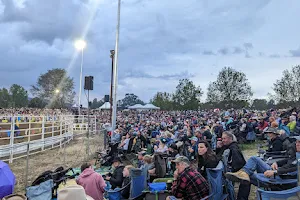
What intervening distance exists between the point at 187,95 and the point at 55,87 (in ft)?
101

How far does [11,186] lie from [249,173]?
3.93 meters

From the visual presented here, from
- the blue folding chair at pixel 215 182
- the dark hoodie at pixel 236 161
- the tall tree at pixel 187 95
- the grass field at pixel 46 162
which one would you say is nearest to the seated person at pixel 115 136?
the grass field at pixel 46 162

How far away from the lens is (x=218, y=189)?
3967 millimetres

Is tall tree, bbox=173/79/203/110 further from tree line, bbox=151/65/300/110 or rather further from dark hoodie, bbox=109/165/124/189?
dark hoodie, bbox=109/165/124/189

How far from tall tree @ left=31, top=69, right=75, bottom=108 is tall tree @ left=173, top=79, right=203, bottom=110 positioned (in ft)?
85.5

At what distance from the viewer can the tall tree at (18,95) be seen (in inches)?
2633

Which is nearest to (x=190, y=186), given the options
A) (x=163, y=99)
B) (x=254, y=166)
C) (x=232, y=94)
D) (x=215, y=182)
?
(x=215, y=182)

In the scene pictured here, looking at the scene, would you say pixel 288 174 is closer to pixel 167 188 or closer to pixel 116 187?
pixel 167 188

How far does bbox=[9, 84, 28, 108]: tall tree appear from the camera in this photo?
6688 cm

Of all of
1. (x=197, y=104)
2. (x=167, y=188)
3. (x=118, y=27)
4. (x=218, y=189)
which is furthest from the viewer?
(x=197, y=104)

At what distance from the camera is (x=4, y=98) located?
218 feet

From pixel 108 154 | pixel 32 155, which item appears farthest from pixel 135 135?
pixel 32 155

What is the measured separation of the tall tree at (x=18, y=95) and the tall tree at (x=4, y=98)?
1.13 meters

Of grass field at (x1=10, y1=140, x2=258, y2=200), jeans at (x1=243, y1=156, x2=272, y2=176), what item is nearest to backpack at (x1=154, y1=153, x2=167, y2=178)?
jeans at (x1=243, y1=156, x2=272, y2=176)
